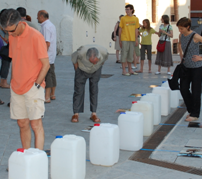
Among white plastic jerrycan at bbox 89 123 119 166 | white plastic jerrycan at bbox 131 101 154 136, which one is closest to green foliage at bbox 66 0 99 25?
white plastic jerrycan at bbox 131 101 154 136

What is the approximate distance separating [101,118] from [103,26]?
625 inches

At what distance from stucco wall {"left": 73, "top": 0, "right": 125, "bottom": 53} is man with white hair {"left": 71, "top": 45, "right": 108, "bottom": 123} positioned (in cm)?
1287

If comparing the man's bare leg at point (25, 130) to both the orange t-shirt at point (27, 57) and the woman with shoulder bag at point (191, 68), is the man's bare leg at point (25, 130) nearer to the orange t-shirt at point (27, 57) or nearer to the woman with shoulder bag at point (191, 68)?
the orange t-shirt at point (27, 57)

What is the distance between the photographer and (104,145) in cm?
425

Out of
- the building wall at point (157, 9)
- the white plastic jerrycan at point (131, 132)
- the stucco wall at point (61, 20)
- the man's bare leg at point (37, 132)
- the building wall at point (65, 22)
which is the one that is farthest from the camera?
the building wall at point (157, 9)

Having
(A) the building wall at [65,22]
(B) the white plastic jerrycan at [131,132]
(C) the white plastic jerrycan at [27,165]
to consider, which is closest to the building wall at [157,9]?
(A) the building wall at [65,22]

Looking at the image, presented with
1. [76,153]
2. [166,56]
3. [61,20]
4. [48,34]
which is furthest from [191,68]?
[61,20]

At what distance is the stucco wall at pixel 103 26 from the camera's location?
19.2 meters

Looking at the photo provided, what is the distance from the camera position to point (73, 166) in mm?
3703

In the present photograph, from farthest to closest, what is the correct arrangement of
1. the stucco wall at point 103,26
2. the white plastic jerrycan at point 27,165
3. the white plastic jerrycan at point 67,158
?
the stucco wall at point 103,26 → the white plastic jerrycan at point 67,158 → the white plastic jerrycan at point 27,165

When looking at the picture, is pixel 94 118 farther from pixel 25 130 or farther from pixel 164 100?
pixel 25 130

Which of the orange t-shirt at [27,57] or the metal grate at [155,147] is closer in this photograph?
the orange t-shirt at [27,57]

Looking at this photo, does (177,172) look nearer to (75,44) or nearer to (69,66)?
(69,66)

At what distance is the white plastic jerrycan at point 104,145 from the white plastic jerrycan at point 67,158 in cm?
47
